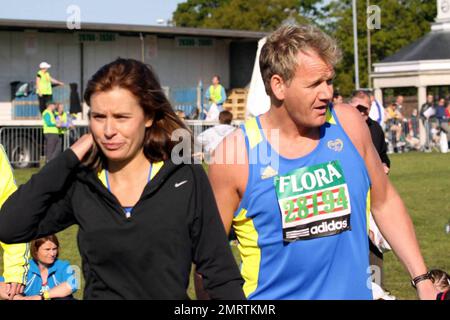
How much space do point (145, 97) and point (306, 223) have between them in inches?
44.5

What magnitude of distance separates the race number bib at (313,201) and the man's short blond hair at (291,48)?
446 mm

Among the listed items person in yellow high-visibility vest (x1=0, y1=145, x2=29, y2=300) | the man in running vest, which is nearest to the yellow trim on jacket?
person in yellow high-visibility vest (x1=0, y1=145, x2=29, y2=300)

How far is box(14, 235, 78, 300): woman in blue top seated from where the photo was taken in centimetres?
824

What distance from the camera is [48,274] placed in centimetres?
859

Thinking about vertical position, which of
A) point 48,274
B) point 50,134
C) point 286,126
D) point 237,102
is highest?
point 237,102

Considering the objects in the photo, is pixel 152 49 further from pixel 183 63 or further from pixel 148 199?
→ pixel 148 199

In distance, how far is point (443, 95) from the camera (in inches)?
1882

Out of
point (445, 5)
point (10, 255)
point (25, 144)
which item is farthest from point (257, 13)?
point (10, 255)

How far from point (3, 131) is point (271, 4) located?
5860 cm

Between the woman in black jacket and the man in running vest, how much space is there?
32.7 inches

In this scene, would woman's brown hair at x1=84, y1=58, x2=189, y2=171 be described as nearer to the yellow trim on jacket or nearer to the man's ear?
the man's ear

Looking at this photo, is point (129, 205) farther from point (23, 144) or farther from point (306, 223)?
point (23, 144)
